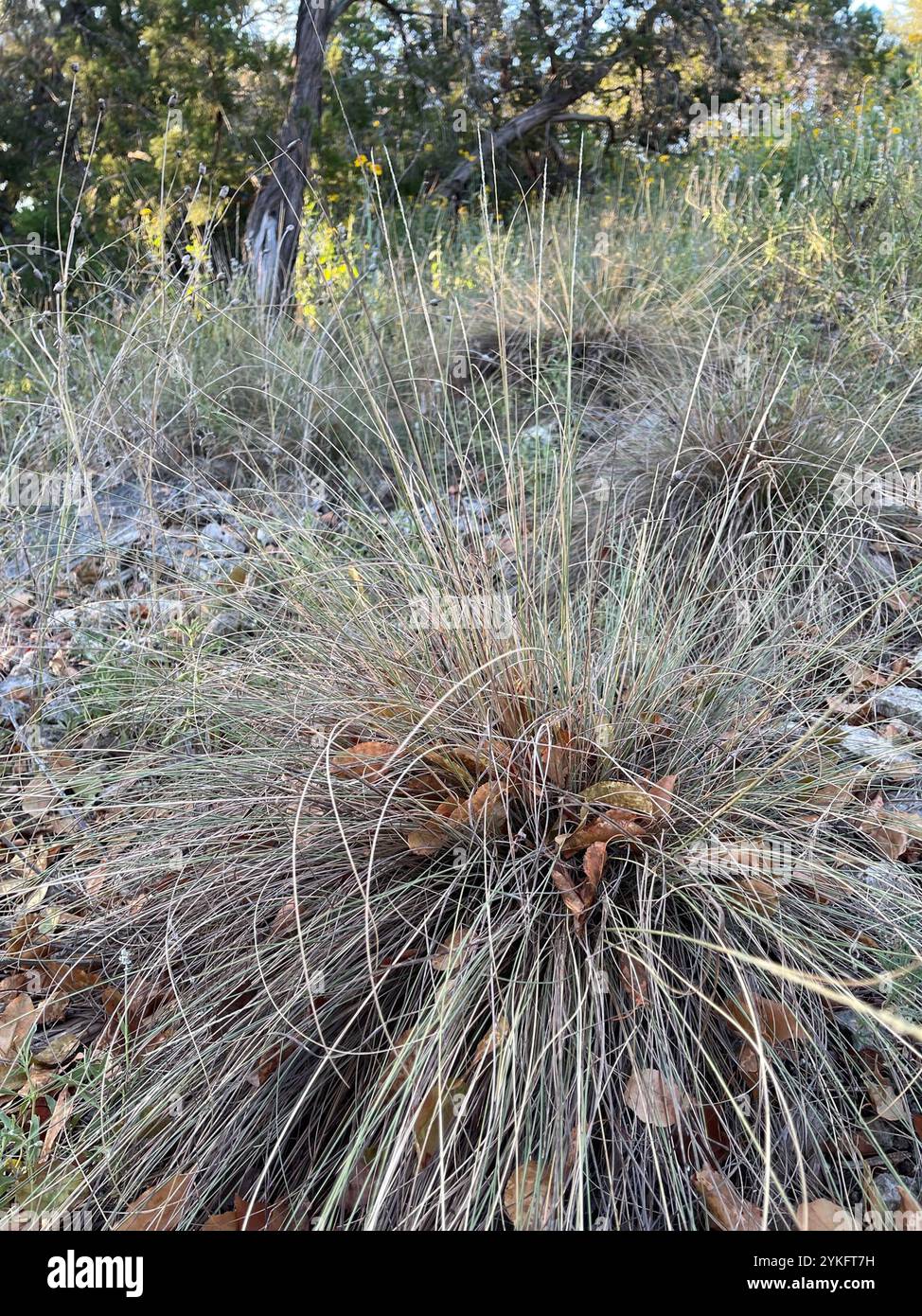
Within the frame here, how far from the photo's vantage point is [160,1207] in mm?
1479

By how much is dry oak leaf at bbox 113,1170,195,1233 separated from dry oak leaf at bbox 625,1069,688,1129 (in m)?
0.70

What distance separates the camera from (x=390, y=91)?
8367 millimetres

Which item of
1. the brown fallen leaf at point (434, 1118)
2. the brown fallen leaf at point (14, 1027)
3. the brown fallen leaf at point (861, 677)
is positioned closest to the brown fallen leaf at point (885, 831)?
the brown fallen leaf at point (861, 677)

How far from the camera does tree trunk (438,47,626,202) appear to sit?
A: 8.31 metres

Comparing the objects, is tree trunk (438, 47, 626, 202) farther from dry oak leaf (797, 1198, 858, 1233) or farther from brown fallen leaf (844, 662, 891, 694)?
dry oak leaf (797, 1198, 858, 1233)

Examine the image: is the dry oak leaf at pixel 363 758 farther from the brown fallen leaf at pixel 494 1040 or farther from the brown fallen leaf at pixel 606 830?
the brown fallen leaf at pixel 494 1040

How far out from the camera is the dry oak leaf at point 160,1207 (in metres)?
1.48

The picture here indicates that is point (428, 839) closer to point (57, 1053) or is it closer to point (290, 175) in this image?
point (57, 1053)

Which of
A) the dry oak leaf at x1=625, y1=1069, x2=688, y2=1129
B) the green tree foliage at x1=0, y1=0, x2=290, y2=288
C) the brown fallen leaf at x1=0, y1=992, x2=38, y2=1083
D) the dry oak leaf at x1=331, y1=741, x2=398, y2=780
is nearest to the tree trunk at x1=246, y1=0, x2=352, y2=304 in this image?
the green tree foliage at x1=0, y1=0, x2=290, y2=288

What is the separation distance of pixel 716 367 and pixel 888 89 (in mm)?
4737

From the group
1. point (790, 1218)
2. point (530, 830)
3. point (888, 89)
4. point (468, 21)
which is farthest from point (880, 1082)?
point (468, 21)

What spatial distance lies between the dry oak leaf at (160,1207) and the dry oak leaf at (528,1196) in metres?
0.50

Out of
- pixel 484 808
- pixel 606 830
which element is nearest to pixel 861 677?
pixel 606 830

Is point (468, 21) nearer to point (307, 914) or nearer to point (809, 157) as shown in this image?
point (809, 157)
